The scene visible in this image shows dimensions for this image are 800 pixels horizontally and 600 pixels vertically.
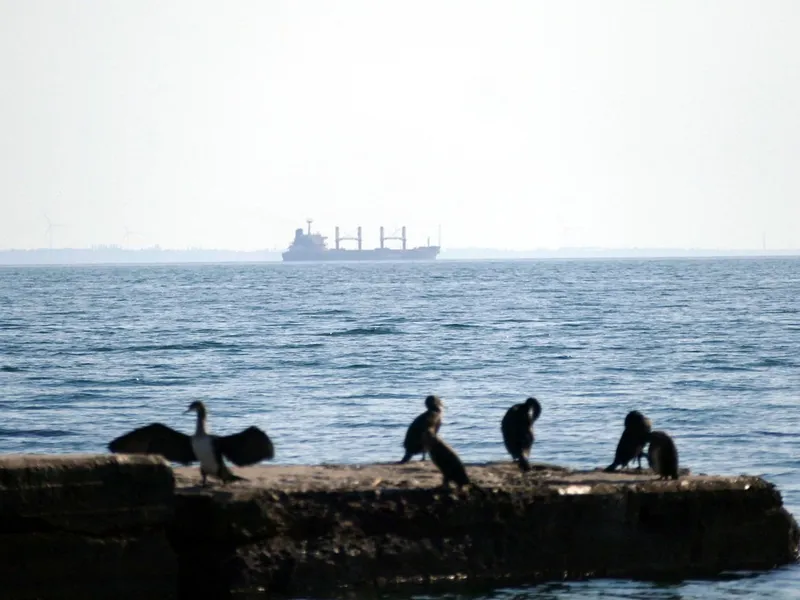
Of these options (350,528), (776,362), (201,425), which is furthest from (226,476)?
(776,362)

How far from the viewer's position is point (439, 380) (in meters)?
34.1

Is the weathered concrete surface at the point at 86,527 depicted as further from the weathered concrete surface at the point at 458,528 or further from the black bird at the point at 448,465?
the black bird at the point at 448,465

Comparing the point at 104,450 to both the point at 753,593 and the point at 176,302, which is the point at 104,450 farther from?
the point at 176,302

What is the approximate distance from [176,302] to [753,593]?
80263mm

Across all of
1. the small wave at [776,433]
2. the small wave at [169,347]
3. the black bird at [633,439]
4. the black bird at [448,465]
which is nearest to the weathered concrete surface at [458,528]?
the black bird at [448,465]

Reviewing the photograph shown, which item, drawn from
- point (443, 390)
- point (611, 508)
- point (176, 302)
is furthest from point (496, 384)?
point (176, 302)

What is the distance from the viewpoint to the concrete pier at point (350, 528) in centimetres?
1122

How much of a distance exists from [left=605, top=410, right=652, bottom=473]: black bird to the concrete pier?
2.38ft

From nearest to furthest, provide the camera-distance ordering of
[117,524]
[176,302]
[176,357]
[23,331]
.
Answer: [117,524] < [176,357] < [23,331] < [176,302]

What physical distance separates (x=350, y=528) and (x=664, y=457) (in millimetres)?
2862

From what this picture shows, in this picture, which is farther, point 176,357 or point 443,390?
point 176,357

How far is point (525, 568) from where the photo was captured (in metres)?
12.4

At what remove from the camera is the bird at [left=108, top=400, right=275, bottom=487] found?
12094 mm

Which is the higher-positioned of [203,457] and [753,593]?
[203,457]
